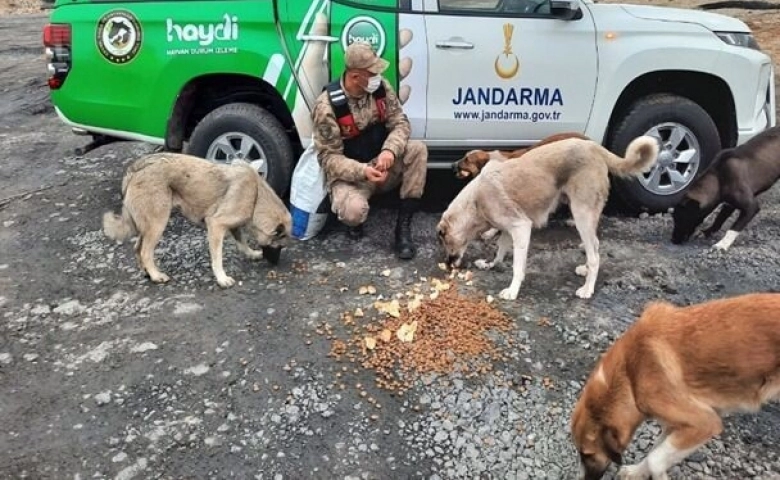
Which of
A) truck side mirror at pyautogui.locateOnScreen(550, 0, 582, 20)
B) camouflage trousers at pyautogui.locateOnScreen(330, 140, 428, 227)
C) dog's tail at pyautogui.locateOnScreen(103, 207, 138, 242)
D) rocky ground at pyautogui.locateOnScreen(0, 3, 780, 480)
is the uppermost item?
truck side mirror at pyautogui.locateOnScreen(550, 0, 582, 20)

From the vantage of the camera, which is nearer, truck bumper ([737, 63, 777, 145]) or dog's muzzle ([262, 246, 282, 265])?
dog's muzzle ([262, 246, 282, 265])

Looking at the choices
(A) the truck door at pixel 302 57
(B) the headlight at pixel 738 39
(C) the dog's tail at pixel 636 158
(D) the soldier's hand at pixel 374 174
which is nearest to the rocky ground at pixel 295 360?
(D) the soldier's hand at pixel 374 174

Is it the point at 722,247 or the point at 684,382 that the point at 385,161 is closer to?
the point at 722,247

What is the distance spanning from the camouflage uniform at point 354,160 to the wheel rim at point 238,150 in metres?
0.66

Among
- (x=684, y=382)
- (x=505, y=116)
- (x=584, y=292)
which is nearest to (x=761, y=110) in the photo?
(x=505, y=116)

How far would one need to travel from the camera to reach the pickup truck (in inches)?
227

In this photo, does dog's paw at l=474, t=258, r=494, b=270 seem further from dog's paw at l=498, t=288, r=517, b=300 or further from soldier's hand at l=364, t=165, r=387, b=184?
soldier's hand at l=364, t=165, r=387, b=184

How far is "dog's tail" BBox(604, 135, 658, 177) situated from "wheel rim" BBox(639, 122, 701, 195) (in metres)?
1.04

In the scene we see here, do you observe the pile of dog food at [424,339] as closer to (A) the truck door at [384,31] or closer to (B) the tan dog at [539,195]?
(B) the tan dog at [539,195]

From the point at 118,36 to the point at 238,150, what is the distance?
1269 mm

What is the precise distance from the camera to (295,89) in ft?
19.1

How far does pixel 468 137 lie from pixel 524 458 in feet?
10.3

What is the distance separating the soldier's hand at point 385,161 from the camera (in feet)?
18.0

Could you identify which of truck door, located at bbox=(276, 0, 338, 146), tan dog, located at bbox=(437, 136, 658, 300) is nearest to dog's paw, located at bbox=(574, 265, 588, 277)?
tan dog, located at bbox=(437, 136, 658, 300)
